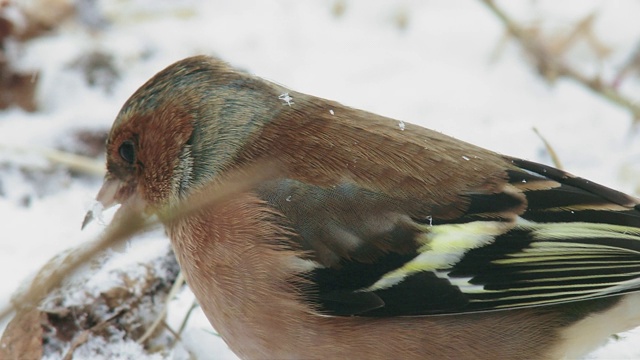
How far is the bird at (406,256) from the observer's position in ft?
9.82

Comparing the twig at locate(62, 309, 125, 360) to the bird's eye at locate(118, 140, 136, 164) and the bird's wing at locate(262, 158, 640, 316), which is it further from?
the bird's wing at locate(262, 158, 640, 316)

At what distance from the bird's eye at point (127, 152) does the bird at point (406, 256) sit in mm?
372

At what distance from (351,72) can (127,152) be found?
2244 mm

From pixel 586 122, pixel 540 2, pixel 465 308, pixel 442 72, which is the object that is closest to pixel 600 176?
pixel 586 122

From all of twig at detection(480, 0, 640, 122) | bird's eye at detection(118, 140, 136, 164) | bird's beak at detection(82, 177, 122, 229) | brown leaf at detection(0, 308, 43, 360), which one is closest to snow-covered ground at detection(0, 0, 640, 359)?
twig at detection(480, 0, 640, 122)

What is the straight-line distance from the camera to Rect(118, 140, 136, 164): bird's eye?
3502mm

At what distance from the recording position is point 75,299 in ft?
11.1

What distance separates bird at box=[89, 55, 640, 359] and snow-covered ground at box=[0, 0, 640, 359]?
4.18 feet

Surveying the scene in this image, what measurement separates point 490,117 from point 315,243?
241cm

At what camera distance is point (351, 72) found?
5.53 metres

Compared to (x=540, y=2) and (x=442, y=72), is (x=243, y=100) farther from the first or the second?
(x=540, y=2)

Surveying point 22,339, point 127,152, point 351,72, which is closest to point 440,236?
point 127,152

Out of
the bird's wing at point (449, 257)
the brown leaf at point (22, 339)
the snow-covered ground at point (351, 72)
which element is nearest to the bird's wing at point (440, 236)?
the bird's wing at point (449, 257)

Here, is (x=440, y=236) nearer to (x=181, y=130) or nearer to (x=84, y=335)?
(x=181, y=130)
